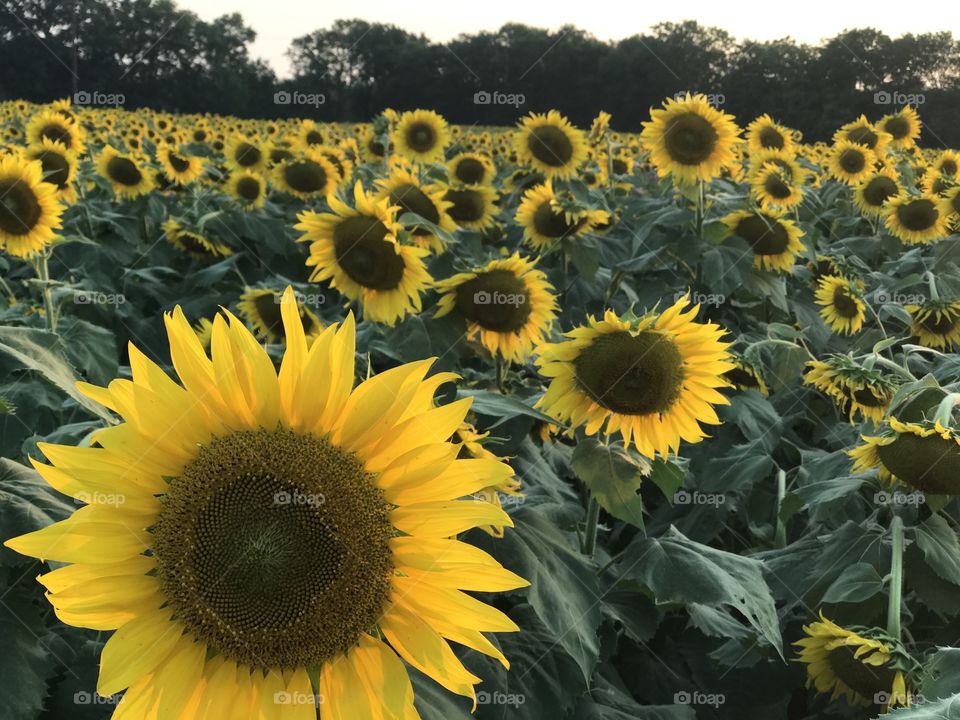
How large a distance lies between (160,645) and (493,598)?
3.33 ft

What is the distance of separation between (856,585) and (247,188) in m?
6.21

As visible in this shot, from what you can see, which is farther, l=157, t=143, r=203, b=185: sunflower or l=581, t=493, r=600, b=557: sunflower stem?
l=157, t=143, r=203, b=185: sunflower

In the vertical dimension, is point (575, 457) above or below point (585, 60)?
below

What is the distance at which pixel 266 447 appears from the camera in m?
1.24

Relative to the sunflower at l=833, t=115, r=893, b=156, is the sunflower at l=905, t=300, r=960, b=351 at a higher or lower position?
lower

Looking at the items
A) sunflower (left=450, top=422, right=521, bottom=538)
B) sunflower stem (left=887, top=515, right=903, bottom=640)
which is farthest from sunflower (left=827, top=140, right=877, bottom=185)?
sunflower (left=450, top=422, right=521, bottom=538)

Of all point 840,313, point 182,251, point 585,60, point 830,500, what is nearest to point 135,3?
point 585,60

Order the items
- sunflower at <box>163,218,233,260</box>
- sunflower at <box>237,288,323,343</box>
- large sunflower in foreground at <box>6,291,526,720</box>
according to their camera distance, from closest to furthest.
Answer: large sunflower in foreground at <box>6,291,526,720</box> → sunflower at <box>237,288,323,343</box> → sunflower at <box>163,218,233,260</box>

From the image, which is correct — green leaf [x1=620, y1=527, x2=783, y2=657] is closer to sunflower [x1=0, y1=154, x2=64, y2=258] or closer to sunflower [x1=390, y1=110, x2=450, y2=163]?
sunflower [x1=0, y1=154, x2=64, y2=258]

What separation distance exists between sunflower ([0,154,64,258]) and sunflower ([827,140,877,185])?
7.22 metres

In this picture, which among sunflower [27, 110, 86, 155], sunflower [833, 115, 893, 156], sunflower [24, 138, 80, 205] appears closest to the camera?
sunflower [24, 138, 80, 205]

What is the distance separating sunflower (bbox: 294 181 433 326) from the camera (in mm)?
3172

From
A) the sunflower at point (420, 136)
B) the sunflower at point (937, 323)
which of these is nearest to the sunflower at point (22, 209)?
the sunflower at point (420, 136)

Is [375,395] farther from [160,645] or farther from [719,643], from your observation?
[719,643]
